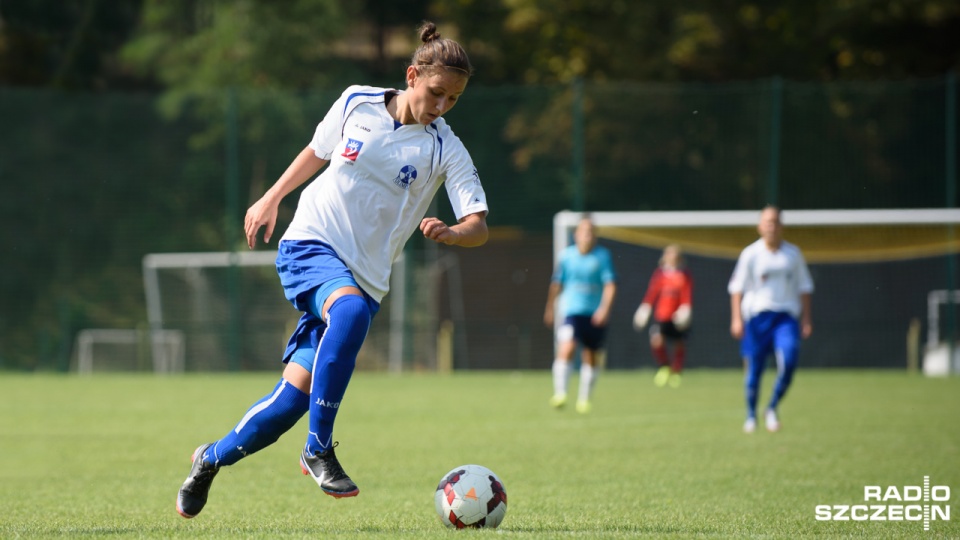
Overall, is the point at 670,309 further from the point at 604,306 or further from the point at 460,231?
the point at 460,231

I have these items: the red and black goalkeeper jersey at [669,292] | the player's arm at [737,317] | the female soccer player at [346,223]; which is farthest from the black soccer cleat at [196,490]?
the red and black goalkeeper jersey at [669,292]

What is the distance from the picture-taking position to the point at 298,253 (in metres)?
5.58

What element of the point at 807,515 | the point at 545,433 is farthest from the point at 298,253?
the point at 545,433

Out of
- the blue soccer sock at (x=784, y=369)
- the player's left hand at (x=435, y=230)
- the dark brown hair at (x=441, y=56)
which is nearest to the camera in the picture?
the player's left hand at (x=435, y=230)

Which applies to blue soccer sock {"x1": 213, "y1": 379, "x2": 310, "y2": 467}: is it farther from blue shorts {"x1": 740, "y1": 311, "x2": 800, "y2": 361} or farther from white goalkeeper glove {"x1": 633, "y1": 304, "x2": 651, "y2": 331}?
white goalkeeper glove {"x1": 633, "y1": 304, "x2": 651, "y2": 331}

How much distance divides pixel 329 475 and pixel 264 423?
14.7 inches

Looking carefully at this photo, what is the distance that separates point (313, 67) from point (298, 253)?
24.3 meters

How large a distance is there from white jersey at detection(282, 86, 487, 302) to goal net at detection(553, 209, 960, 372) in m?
15.8

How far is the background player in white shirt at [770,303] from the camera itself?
11.7m

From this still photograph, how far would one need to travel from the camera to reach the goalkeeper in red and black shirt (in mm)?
20531

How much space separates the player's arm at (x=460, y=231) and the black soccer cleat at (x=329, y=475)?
1.00m

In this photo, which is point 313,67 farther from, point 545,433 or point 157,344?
point 545,433

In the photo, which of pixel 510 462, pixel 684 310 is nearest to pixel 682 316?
pixel 684 310

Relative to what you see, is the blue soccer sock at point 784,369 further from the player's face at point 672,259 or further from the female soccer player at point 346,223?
the player's face at point 672,259
